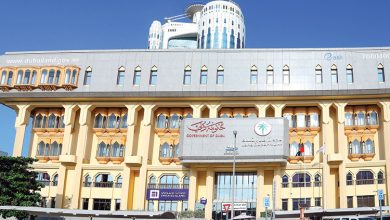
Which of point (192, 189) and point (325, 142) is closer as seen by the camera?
point (325, 142)

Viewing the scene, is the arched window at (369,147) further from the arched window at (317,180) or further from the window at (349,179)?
the arched window at (317,180)

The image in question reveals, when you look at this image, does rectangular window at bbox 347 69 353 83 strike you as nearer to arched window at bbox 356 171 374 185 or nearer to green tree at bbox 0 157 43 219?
arched window at bbox 356 171 374 185

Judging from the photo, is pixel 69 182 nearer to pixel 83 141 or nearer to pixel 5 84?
pixel 83 141

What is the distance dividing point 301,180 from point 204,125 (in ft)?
51.9

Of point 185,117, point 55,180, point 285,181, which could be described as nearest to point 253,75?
point 185,117

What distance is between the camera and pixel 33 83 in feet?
254

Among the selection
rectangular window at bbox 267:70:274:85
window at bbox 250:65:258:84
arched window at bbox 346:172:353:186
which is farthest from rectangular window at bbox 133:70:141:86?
arched window at bbox 346:172:353:186

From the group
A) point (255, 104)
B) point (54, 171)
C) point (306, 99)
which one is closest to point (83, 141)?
point (54, 171)

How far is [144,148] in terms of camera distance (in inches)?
2918

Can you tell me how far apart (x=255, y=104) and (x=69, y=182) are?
30295 millimetres

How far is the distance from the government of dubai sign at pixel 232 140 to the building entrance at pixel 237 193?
483cm

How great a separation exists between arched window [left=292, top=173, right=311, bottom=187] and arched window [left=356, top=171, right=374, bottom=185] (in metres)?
6.64

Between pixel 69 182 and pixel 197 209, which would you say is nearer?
pixel 197 209

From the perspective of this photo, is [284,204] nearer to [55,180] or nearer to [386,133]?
[386,133]
